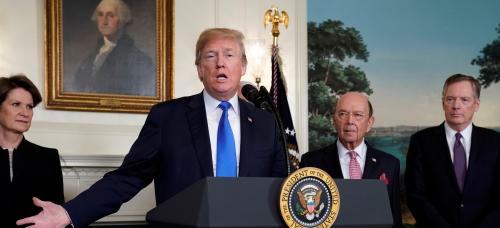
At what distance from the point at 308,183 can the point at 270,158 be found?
768 mm

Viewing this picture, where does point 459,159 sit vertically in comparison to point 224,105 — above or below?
below

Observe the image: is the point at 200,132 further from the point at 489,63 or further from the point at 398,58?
the point at 489,63

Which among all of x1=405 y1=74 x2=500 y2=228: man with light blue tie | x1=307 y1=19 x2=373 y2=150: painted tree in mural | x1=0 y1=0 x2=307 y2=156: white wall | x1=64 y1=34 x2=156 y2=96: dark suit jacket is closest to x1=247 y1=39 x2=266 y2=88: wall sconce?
x1=0 y1=0 x2=307 y2=156: white wall

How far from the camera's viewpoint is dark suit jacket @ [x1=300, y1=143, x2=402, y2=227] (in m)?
3.82

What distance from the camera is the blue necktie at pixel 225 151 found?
2.49 metres

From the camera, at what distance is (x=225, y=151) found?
8.22 ft

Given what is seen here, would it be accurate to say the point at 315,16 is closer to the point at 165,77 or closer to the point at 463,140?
the point at 165,77

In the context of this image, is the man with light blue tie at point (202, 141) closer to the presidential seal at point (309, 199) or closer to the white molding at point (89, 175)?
the presidential seal at point (309, 199)

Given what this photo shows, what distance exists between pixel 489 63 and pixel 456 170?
12.2ft

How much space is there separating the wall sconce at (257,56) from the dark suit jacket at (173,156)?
317 centimetres

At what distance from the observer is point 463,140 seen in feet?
13.8

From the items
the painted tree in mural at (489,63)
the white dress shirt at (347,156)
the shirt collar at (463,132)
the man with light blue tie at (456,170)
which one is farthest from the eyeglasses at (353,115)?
the painted tree in mural at (489,63)

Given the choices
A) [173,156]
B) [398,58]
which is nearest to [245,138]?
[173,156]

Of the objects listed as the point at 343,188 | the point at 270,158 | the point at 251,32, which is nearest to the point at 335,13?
the point at 251,32
